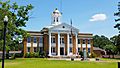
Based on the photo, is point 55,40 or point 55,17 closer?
point 55,40

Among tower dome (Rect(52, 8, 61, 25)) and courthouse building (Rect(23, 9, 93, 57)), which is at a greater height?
tower dome (Rect(52, 8, 61, 25))

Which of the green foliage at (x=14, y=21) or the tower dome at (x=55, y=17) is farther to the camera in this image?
the tower dome at (x=55, y=17)

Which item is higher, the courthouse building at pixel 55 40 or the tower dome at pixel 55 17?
the tower dome at pixel 55 17

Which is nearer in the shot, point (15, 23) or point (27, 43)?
point (15, 23)

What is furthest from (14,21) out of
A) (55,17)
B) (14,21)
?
(55,17)

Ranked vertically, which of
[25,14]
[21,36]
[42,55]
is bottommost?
[42,55]

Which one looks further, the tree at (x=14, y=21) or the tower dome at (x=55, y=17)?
the tower dome at (x=55, y=17)

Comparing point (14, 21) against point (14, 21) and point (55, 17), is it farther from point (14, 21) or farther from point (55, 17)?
point (55, 17)

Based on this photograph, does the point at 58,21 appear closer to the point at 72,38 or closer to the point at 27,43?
the point at 72,38

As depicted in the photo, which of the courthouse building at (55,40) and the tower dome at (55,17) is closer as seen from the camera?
the courthouse building at (55,40)

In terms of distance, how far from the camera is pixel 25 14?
5309 centimetres

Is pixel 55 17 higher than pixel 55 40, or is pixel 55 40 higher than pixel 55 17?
pixel 55 17

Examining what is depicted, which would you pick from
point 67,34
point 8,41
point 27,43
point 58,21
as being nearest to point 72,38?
point 67,34

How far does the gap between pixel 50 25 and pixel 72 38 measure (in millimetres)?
6962
